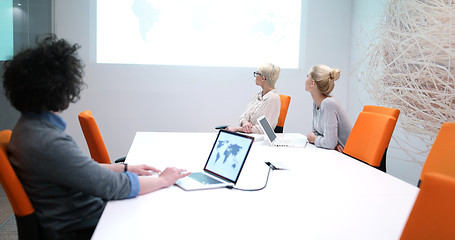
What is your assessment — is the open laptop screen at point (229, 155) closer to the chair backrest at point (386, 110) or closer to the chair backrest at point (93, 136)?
the chair backrest at point (93, 136)

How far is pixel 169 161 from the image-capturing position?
2371 mm

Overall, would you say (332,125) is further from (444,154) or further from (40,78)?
(40,78)

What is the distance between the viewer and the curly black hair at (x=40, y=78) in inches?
52.7

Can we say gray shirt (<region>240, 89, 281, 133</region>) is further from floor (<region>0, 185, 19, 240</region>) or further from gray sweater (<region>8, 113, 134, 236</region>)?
gray sweater (<region>8, 113, 134, 236</region>)

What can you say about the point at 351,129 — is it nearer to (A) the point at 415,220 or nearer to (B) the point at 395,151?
(B) the point at 395,151

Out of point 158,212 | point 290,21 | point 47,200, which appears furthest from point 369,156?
point 290,21

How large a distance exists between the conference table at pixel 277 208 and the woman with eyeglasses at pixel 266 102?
1.48m

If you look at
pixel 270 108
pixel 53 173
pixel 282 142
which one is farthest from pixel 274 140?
pixel 53 173

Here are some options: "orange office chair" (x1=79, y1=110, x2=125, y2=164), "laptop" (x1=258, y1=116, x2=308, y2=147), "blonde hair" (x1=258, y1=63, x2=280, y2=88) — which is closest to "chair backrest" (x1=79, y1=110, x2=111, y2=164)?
"orange office chair" (x1=79, y1=110, x2=125, y2=164)

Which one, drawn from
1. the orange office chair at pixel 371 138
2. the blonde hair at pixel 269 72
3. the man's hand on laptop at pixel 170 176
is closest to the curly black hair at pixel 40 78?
the man's hand on laptop at pixel 170 176

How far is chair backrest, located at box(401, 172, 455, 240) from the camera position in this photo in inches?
34.6

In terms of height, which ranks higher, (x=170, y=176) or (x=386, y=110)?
(x=386, y=110)

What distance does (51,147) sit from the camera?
133 cm

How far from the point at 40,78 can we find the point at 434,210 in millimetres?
1241
